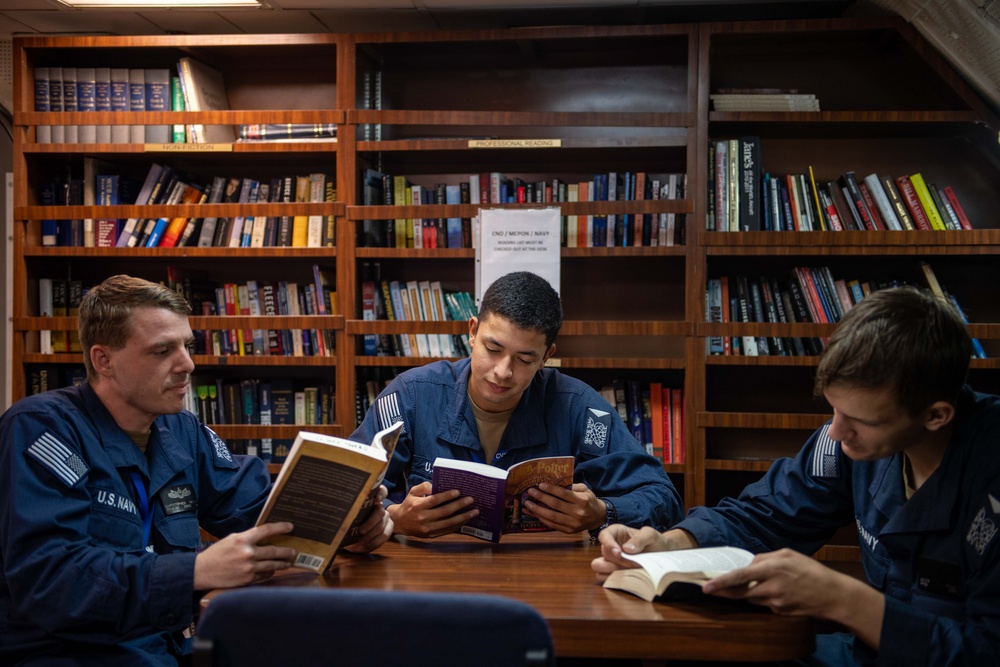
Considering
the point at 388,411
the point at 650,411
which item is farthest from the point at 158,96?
the point at 650,411

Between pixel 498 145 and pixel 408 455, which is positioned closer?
pixel 408 455

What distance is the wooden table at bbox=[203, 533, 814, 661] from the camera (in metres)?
1.32

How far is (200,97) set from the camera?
3.88m

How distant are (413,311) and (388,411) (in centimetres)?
149

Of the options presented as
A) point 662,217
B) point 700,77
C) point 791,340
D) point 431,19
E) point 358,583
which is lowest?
point 358,583

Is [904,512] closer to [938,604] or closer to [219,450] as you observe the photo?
[938,604]

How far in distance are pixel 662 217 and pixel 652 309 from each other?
0.52 m

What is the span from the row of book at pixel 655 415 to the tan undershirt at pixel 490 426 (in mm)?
1370

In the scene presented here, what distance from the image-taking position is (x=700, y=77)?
3504mm

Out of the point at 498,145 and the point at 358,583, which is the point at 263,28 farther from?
the point at 358,583

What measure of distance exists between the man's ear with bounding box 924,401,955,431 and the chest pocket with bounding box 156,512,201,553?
Result: 4.95 ft

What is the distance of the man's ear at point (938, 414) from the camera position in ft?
4.88

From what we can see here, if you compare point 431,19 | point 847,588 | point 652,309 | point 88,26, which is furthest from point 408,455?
point 88,26

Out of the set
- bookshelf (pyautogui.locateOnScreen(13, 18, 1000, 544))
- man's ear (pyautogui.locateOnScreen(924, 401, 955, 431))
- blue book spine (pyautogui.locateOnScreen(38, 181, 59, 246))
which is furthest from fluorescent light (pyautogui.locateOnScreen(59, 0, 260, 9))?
man's ear (pyautogui.locateOnScreen(924, 401, 955, 431))
